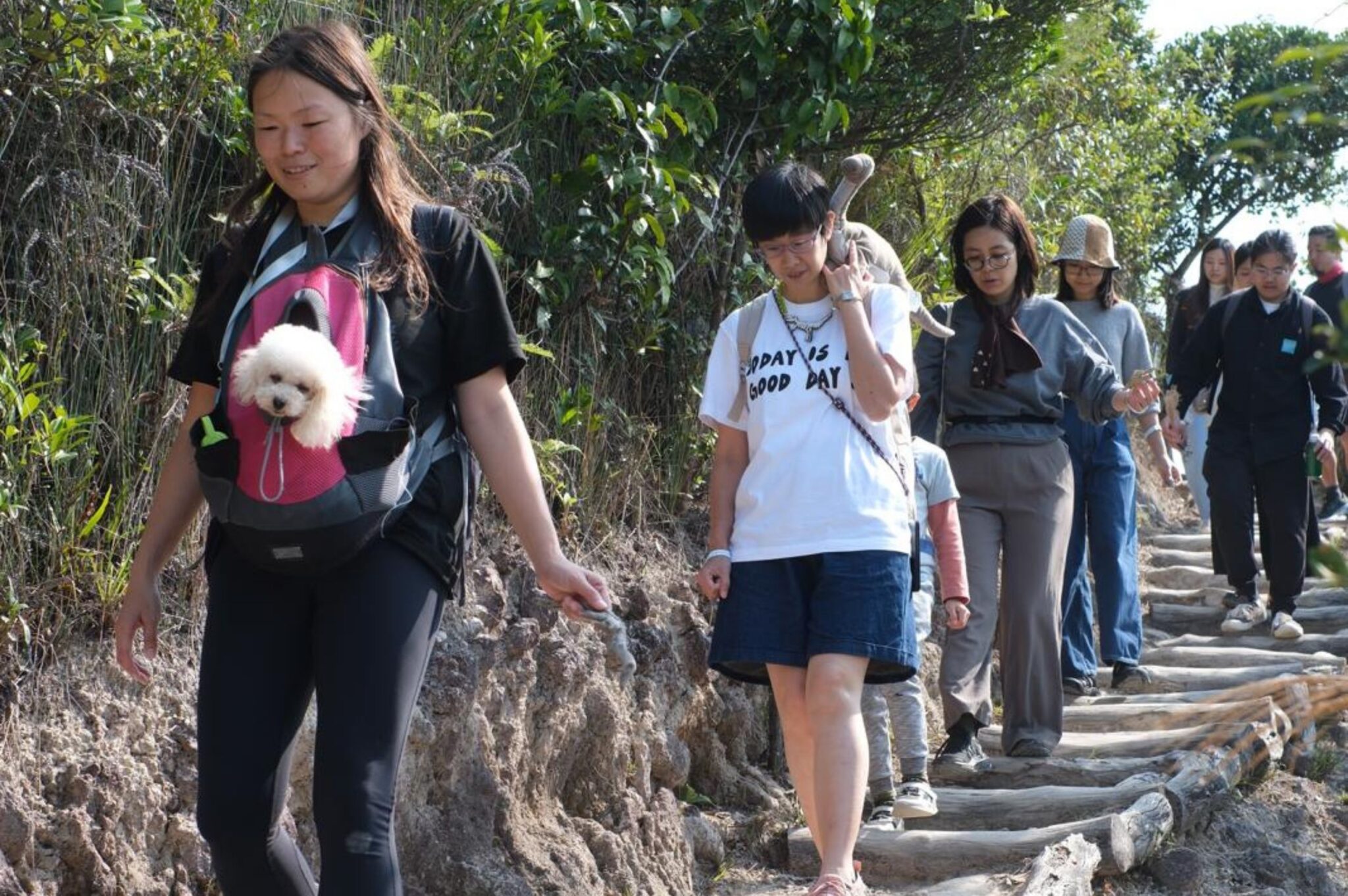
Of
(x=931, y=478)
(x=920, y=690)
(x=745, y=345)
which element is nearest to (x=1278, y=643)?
(x=920, y=690)

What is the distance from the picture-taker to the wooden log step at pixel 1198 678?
7191 millimetres

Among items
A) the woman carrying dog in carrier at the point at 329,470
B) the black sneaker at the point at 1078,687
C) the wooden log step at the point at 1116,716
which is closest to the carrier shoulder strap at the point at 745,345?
the woman carrying dog in carrier at the point at 329,470

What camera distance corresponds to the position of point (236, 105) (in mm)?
4406

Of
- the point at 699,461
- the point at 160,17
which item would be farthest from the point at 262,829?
the point at 699,461

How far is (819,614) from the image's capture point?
4.01m

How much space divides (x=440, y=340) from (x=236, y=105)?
1814 mm

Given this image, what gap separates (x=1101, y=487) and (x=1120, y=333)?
2.22 feet

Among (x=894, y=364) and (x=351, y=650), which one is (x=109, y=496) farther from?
(x=894, y=364)

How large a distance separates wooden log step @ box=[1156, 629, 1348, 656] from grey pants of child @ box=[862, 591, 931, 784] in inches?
136

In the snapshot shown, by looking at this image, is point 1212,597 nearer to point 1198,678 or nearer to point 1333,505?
point 1198,678

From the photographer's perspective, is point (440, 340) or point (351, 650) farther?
point (440, 340)

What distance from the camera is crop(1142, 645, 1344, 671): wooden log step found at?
7781 mm

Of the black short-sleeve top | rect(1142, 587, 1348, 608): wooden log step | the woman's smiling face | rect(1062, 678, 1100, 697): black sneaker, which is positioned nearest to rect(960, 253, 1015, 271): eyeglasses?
rect(1062, 678, 1100, 697): black sneaker

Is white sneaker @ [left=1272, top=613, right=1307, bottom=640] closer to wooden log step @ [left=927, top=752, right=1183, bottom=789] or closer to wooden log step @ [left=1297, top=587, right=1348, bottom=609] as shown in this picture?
A: wooden log step @ [left=1297, top=587, right=1348, bottom=609]
